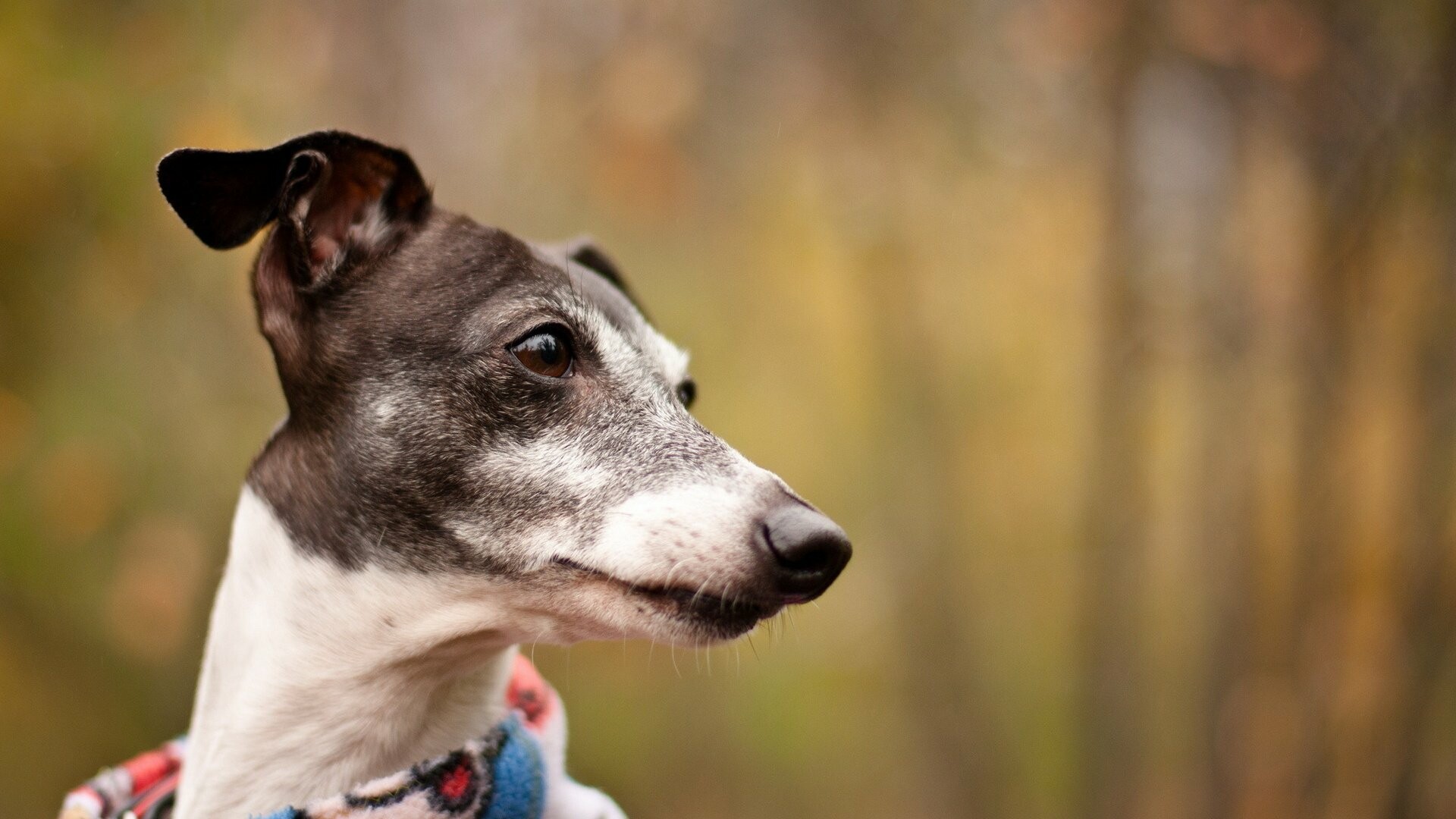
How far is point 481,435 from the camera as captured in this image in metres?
2.09

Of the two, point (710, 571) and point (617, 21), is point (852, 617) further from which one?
point (710, 571)

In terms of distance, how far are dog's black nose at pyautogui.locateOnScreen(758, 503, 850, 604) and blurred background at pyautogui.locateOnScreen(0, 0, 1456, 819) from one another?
3476mm

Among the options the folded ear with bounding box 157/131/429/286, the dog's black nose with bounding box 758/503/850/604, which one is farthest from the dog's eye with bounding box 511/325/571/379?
the dog's black nose with bounding box 758/503/850/604

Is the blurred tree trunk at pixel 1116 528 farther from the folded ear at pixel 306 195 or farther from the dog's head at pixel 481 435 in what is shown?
the folded ear at pixel 306 195

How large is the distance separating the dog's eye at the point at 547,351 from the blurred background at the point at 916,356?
332 centimetres

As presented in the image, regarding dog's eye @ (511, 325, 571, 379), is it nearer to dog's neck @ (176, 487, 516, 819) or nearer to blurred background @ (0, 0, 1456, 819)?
dog's neck @ (176, 487, 516, 819)

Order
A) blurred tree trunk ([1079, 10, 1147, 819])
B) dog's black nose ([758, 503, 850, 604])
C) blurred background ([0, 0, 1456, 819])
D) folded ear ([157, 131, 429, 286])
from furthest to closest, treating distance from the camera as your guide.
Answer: blurred tree trunk ([1079, 10, 1147, 819]) → blurred background ([0, 0, 1456, 819]) → folded ear ([157, 131, 429, 286]) → dog's black nose ([758, 503, 850, 604])

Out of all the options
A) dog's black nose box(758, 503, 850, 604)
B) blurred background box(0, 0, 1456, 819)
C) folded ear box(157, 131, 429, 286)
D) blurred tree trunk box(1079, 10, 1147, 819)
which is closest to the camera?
dog's black nose box(758, 503, 850, 604)

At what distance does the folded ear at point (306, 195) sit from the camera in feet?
6.82

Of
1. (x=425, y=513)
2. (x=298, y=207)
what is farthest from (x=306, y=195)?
(x=425, y=513)

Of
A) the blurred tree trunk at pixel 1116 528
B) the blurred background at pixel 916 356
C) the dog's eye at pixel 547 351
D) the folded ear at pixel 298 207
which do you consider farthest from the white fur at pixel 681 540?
the blurred tree trunk at pixel 1116 528

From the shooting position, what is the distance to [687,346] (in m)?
5.72

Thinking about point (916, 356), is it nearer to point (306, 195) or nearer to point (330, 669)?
point (306, 195)

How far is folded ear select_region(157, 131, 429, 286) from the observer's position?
208 centimetres
